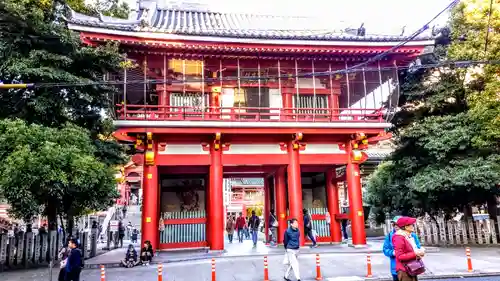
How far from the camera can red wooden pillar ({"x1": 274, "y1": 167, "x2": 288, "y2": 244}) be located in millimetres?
19109

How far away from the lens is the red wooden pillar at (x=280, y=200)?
19109mm

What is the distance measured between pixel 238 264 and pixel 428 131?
42.3ft

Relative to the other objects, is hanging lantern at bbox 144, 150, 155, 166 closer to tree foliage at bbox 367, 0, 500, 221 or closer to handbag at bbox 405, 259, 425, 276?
handbag at bbox 405, 259, 425, 276

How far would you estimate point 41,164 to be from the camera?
12.3 meters

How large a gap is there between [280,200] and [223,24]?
37.5 feet

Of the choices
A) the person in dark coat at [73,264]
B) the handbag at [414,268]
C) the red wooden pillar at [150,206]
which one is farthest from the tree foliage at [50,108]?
the handbag at [414,268]

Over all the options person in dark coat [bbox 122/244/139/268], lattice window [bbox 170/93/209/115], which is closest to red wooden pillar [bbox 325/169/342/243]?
lattice window [bbox 170/93/209/115]

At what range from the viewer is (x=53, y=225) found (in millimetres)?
17609

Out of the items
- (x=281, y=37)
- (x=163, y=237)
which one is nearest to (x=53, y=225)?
(x=163, y=237)

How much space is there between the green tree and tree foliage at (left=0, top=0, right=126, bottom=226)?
28mm

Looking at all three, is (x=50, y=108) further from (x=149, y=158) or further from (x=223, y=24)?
(x=223, y=24)

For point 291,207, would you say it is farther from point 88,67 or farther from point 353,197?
point 88,67

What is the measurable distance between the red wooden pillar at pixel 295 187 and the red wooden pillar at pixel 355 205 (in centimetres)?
260

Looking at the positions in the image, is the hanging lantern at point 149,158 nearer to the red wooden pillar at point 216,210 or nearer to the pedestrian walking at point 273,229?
the red wooden pillar at point 216,210
